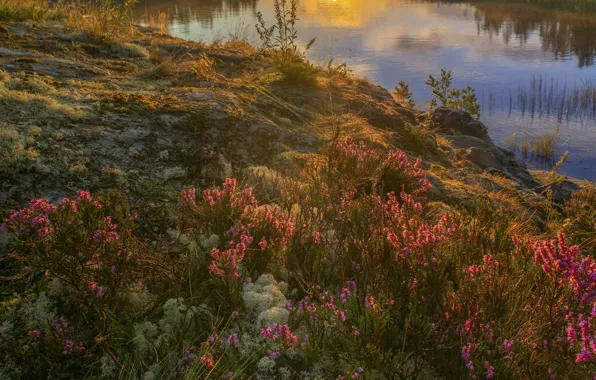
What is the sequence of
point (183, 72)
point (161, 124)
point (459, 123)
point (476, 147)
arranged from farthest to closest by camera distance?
point (459, 123) → point (476, 147) → point (183, 72) → point (161, 124)

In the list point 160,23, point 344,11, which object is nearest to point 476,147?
point 160,23

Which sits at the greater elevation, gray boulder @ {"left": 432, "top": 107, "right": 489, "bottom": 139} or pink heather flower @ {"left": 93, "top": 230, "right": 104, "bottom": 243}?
pink heather flower @ {"left": 93, "top": 230, "right": 104, "bottom": 243}

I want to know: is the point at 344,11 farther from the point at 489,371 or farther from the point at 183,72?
the point at 489,371

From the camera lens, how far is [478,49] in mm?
24812

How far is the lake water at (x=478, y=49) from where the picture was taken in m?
17.2

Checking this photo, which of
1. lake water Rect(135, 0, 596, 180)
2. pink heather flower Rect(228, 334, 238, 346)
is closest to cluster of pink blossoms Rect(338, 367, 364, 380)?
pink heather flower Rect(228, 334, 238, 346)

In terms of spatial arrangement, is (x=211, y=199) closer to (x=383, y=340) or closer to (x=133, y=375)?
(x=133, y=375)

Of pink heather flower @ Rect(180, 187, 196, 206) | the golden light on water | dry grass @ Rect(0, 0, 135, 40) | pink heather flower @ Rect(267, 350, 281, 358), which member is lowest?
pink heather flower @ Rect(267, 350, 281, 358)

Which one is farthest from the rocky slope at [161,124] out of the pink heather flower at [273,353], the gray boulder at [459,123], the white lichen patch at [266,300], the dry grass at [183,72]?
the gray boulder at [459,123]

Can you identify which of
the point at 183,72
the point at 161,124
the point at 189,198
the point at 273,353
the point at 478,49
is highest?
the point at 478,49

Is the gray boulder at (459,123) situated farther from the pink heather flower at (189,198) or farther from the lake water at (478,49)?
the pink heather flower at (189,198)

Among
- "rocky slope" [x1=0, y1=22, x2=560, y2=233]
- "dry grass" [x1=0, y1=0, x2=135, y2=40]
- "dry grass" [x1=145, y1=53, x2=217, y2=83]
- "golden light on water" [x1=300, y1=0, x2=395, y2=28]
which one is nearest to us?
"rocky slope" [x1=0, y1=22, x2=560, y2=233]

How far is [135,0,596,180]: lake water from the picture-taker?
1722cm

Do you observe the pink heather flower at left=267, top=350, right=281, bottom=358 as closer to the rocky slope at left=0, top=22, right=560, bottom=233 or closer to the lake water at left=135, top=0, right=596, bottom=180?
the rocky slope at left=0, top=22, right=560, bottom=233
